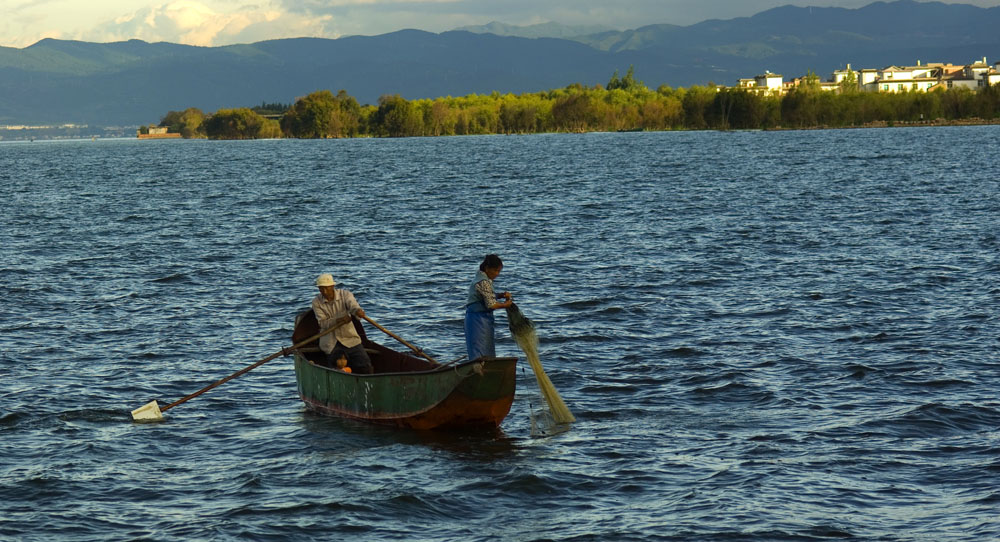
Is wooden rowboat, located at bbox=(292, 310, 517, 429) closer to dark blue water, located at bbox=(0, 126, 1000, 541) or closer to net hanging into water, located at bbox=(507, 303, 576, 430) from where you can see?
dark blue water, located at bbox=(0, 126, 1000, 541)

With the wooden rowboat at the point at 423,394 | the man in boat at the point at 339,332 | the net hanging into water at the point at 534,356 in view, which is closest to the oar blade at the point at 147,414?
the wooden rowboat at the point at 423,394

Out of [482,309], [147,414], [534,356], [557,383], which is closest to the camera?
[482,309]

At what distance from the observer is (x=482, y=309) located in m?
18.6

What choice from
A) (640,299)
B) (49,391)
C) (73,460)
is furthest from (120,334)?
(640,299)

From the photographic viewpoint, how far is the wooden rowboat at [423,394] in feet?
59.0

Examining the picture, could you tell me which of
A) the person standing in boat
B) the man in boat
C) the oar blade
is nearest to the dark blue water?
the oar blade

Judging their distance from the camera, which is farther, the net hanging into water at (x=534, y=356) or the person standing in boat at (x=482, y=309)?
the net hanging into water at (x=534, y=356)

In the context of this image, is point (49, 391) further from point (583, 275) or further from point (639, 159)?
point (639, 159)

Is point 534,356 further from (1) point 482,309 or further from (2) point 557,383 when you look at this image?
(2) point 557,383

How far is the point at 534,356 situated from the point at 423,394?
84.2 inches

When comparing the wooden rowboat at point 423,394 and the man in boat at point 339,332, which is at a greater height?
the man in boat at point 339,332

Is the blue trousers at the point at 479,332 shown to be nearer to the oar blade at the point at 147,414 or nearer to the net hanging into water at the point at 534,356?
the net hanging into water at the point at 534,356

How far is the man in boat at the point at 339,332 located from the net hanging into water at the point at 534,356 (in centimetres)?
316

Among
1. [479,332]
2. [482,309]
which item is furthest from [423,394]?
[482,309]
